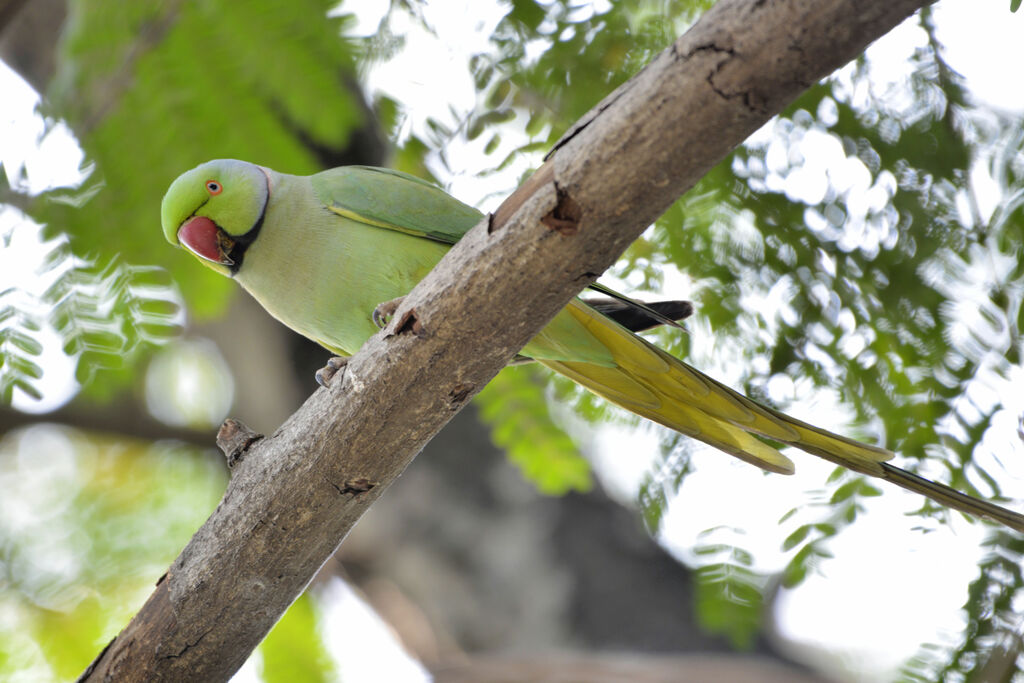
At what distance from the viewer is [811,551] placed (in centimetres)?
206

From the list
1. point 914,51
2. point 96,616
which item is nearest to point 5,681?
point 96,616

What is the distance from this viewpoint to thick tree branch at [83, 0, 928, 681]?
99 centimetres

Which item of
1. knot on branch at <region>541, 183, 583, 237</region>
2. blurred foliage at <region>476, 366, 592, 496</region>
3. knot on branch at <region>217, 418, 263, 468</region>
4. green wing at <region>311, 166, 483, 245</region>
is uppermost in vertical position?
green wing at <region>311, 166, 483, 245</region>

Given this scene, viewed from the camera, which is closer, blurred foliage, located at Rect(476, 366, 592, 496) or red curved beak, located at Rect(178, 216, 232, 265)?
red curved beak, located at Rect(178, 216, 232, 265)

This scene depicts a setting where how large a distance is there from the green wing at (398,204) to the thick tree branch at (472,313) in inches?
28.3

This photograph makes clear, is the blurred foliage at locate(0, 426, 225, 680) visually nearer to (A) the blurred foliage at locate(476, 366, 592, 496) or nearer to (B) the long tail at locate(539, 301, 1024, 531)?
(A) the blurred foliage at locate(476, 366, 592, 496)

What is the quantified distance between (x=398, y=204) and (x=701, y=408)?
0.95 meters

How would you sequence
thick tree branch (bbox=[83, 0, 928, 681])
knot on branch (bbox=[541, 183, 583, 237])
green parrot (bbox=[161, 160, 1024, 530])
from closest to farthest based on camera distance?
thick tree branch (bbox=[83, 0, 928, 681])
knot on branch (bbox=[541, 183, 583, 237])
green parrot (bbox=[161, 160, 1024, 530])

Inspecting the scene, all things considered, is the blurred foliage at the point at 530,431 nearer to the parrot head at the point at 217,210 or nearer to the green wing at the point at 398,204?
the green wing at the point at 398,204

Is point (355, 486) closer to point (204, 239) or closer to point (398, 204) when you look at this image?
point (398, 204)

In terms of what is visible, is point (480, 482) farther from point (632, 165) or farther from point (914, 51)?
point (632, 165)

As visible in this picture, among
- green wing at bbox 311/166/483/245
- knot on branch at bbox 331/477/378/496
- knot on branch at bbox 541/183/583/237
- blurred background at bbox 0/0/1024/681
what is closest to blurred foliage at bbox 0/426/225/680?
blurred background at bbox 0/0/1024/681

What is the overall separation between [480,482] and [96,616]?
1771 millimetres

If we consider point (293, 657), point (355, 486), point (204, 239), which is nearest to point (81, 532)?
point (293, 657)
